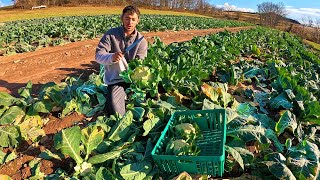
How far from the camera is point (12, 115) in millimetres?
3875

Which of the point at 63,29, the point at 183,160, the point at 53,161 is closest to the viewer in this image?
the point at 183,160

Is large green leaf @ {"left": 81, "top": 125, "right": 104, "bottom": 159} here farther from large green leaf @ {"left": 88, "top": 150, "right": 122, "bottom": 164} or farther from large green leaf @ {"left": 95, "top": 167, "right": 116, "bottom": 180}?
large green leaf @ {"left": 95, "top": 167, "right": 116, "bottom": 180}

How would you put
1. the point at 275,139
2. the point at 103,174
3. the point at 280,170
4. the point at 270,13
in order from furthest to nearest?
the point at 270,13 → the point at 275,139 → the point at 280,170 → the point at 103,174

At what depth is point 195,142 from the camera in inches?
131

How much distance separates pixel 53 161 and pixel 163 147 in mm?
1156

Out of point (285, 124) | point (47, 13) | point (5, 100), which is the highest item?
point (47, 13)

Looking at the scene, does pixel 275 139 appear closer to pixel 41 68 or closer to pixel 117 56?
pixel 117 56

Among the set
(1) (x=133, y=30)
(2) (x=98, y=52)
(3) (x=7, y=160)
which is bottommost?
(3) (x=7, y=160)

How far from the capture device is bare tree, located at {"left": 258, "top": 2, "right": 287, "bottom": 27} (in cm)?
7719

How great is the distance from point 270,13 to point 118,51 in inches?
3277

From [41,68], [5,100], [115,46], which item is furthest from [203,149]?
[41,68]

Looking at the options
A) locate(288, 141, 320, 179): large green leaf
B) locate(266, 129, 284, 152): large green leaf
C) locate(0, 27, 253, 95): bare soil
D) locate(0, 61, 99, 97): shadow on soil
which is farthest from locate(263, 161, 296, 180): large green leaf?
locate(0, 27, 253, 95): bare soil

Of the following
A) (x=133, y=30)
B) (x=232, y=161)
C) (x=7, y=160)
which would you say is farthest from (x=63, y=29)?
(x=232, y=161)

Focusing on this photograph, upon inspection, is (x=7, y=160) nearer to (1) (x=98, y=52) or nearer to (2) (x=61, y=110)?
(2) (x=61, y=110)
